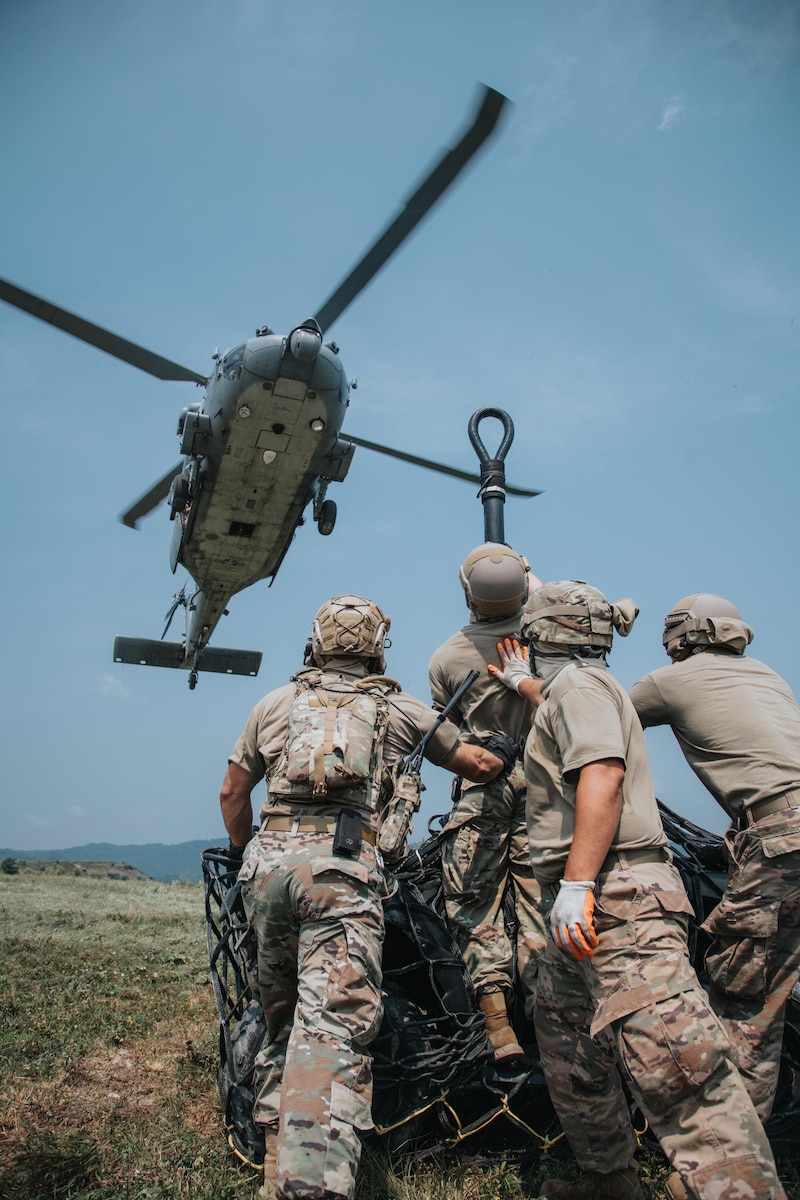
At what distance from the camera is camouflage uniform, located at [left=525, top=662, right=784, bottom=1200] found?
2375 mm

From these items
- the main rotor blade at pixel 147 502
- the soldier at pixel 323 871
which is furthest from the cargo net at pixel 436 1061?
the main rotor blade at pixel 147 502

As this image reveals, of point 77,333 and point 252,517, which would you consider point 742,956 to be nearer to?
point 252,517

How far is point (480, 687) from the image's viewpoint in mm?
4363

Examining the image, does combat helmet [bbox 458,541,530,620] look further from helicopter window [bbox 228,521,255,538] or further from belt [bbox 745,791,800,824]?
helicopter window [bbox 228,521,255,538]

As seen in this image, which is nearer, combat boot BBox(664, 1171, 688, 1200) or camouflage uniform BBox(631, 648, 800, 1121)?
combat boot BBox(664, 1171, 688, 1200)

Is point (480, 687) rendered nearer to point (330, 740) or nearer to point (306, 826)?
point (330, 740)

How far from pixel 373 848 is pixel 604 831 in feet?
3.16

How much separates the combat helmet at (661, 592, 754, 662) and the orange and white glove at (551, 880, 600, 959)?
66.6 inches

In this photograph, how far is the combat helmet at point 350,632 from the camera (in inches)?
144

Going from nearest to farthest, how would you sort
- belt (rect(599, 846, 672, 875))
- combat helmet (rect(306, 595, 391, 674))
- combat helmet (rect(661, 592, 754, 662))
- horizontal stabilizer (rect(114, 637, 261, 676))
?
1. belt (rect(599, 846, 672, 875))
2. combat helmet (rect(306, 595, 391, 674))
3. combat helmet (rect(661, 592, 754, 662))
4. horizontal stabilizer (rect(114, 637, 261, 676))

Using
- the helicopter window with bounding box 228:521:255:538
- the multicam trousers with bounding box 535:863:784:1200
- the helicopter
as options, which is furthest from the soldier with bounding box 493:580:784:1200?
the helicopter window with bounding box 228:521:255:538

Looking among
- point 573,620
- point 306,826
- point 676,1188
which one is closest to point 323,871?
point 306,826

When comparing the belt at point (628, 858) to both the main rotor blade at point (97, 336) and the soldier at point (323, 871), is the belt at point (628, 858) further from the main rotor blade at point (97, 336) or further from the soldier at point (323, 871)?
the main rotor blade at point (97, 336)

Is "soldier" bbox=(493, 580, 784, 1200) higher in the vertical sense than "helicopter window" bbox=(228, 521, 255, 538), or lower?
lower
